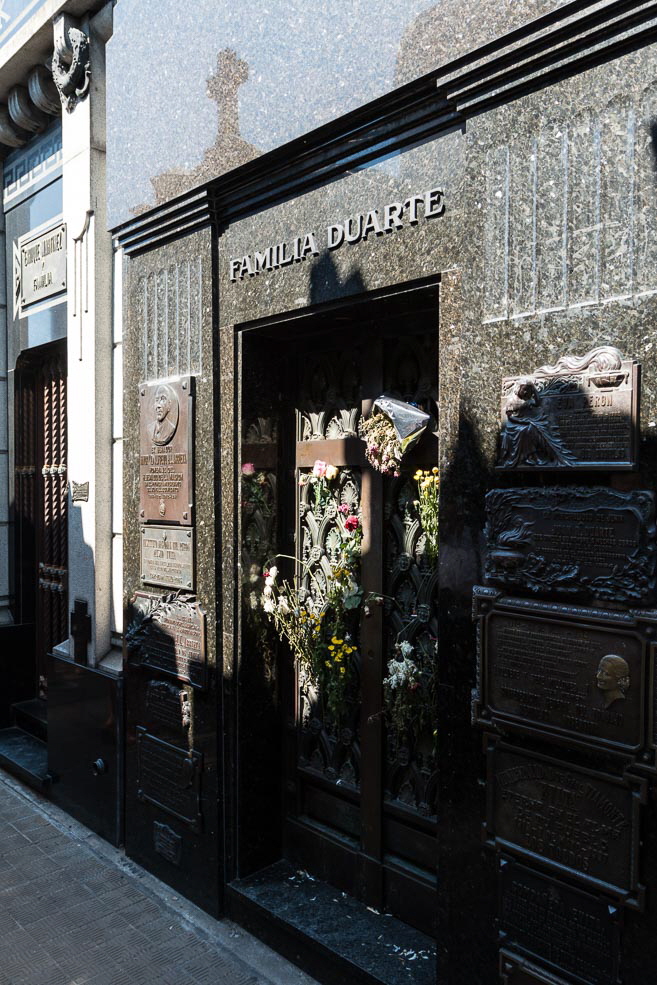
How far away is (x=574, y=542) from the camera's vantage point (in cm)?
278

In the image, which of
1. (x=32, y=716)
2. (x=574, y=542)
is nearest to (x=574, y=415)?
(x=574, y=542)

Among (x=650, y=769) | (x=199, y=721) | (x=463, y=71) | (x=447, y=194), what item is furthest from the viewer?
(x=199, y=721)

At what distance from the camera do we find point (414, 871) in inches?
154

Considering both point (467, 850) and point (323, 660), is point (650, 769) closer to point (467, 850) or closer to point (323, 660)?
point (467, 850)

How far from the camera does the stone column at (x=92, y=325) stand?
5426 mm

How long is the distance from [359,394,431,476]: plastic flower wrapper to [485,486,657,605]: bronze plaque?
32.5 inches

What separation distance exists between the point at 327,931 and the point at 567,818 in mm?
1734

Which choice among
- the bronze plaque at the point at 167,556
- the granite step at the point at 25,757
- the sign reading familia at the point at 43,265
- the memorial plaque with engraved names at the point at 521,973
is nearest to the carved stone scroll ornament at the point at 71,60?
the sign reading familia at the point at 43,265

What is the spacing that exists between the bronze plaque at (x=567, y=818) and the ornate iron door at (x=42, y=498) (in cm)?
484

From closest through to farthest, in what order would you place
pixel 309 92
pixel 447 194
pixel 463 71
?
pixel 463 71 < pixel 447 194 < pixel 309 92

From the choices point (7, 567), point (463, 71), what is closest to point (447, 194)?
point (463, 71)

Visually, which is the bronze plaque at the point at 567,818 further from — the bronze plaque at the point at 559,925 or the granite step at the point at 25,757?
the granite step at the point at 25,757

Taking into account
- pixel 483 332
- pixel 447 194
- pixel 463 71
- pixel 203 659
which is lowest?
pixel 203 659

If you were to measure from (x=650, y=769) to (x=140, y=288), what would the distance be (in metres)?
4.02
